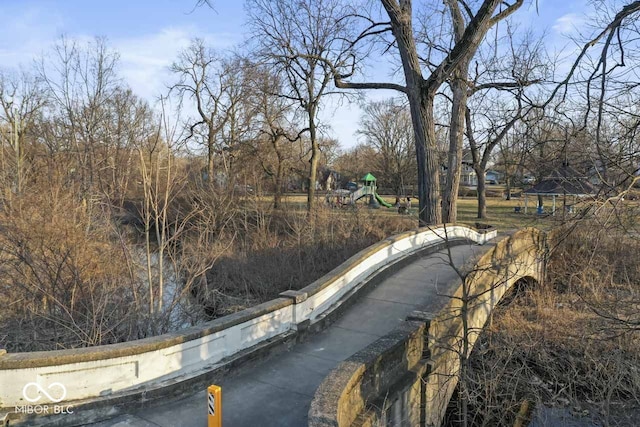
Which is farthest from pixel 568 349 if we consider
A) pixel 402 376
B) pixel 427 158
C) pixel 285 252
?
pixel 285 252

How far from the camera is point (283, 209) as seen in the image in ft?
68.6

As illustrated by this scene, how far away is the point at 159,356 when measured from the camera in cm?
577

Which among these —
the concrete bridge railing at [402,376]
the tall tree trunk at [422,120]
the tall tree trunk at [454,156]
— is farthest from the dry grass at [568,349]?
the tall tree trunk at [422,120]

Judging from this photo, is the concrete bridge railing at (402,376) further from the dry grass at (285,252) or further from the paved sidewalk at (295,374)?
the dry grass at (285,252)

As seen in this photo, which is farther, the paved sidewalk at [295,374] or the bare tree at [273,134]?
the bare tree at [273,134]

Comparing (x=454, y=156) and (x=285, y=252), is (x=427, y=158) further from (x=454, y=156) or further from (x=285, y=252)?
(x=285, y=252)

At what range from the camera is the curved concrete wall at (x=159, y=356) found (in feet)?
16.4

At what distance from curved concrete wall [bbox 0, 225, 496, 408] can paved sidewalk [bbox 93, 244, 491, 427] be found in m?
0.35

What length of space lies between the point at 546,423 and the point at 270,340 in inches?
249

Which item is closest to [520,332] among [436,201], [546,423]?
[546,423]

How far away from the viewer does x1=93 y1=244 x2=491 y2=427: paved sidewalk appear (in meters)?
5.34

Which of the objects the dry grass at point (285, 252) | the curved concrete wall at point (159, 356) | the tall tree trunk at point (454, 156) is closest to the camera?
the curved concrete wall at point (159, 356)

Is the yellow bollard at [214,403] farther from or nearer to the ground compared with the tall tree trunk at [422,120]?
nearer to the ground

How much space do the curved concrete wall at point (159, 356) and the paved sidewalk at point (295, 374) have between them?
13.7 inches
